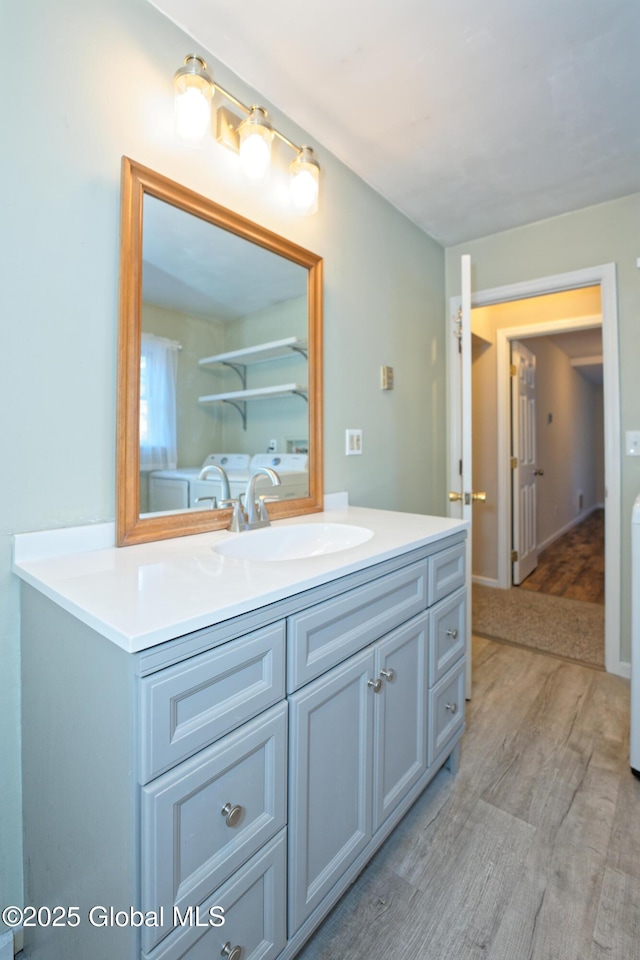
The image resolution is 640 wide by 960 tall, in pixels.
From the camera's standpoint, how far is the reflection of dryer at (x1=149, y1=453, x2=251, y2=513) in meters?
1.19

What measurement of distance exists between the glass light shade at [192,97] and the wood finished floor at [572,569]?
11.4 feet

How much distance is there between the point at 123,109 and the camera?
3.61ft

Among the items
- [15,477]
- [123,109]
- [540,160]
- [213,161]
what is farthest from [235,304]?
[540,160]

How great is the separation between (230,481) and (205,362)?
37 cm

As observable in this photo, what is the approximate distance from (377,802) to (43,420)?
120 cm

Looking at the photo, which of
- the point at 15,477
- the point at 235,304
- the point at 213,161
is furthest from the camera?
the point at 235,304

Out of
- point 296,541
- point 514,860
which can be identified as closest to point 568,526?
point 514,860

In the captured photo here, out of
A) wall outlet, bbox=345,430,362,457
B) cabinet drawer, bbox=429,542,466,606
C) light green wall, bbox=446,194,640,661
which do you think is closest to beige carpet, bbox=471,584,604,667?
light green wall, bbox=446,194,640,661

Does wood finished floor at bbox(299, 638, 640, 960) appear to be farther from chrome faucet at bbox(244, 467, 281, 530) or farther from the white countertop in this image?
chrome faucet at bbox(244, 467, 281, 530)

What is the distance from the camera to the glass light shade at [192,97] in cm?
113

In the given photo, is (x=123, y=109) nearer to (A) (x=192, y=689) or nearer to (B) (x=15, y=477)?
(B) (x=15, y=477)

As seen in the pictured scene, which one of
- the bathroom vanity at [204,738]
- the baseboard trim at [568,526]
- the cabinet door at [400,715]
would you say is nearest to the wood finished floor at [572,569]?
the baseboard trim at [568,526]

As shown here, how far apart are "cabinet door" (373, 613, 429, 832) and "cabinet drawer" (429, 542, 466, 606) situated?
92 mm

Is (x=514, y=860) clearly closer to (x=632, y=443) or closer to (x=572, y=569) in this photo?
(x=632, y=443)
